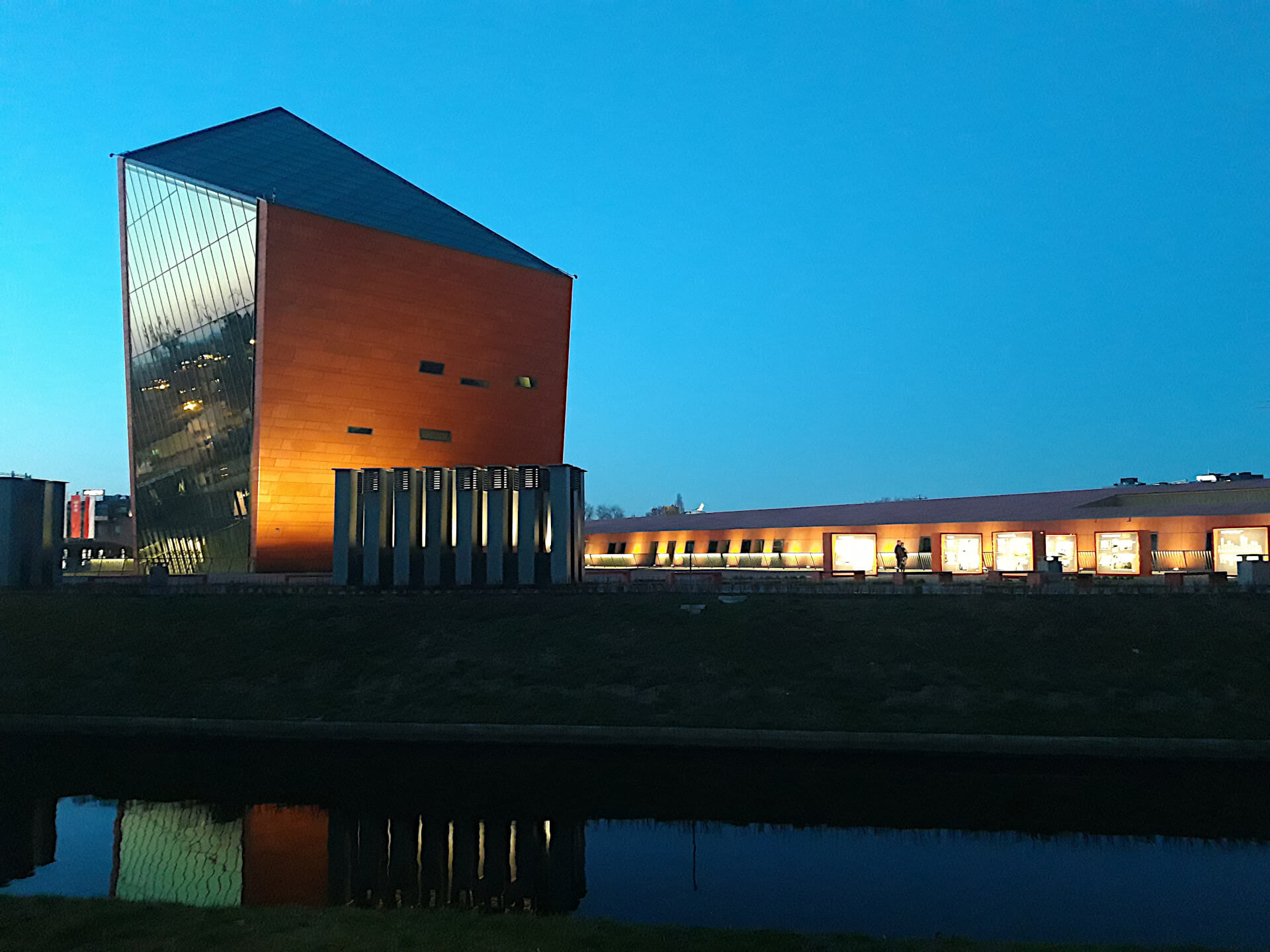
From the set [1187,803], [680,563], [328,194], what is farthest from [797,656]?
[328,194]

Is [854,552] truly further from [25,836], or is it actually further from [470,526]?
[25,836]

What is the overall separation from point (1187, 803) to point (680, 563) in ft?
150

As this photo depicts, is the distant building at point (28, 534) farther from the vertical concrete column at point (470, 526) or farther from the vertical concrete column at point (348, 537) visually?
the vertical concrete column at point (470, 526)

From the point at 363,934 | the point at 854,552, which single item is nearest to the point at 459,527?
the point at 854,552

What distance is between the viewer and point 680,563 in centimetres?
6150

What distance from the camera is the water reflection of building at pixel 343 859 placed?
12.1m

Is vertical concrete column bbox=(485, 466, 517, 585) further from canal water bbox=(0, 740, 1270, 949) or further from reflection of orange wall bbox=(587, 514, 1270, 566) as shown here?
reflection of orange wall bbox=(587, 514, 1270, 566)

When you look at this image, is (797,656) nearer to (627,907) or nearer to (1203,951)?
(627,907)

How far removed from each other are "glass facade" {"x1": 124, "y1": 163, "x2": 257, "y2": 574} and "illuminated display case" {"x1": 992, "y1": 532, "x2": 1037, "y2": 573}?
128 feet

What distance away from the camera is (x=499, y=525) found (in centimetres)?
3722

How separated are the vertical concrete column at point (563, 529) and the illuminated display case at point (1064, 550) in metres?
24.1

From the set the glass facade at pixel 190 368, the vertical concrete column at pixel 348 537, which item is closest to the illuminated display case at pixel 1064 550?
the vertical concrete column at pixel 348 537

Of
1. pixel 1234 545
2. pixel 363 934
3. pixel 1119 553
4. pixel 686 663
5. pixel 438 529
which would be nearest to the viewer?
pixel 363 934

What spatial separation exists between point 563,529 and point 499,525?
2626mm
